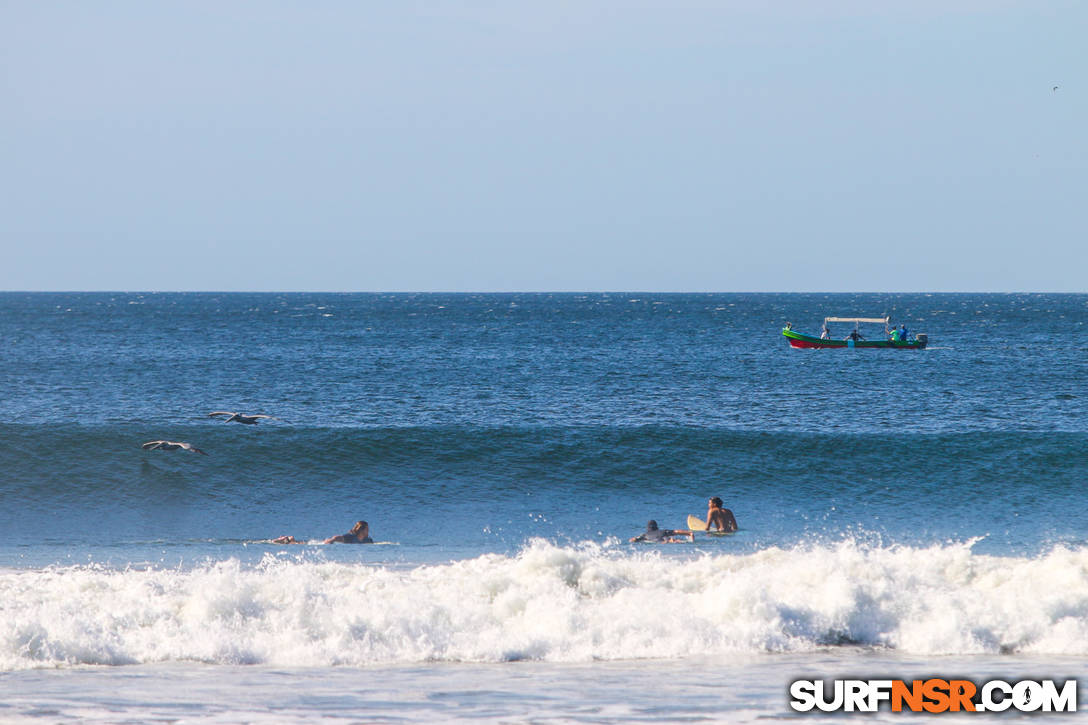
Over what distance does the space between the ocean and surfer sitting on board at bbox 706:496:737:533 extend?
33.8 inches

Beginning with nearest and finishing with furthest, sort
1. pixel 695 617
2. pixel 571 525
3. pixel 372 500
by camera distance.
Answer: pixel 695 617, pixel 571 525, pixel 372 500

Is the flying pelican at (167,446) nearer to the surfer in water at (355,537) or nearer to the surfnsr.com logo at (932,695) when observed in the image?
the surfer in water at (355,537)

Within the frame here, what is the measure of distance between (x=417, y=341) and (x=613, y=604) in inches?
2957

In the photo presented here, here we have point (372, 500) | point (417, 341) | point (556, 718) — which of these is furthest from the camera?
point (417, 341)

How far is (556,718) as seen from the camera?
32.0 feet

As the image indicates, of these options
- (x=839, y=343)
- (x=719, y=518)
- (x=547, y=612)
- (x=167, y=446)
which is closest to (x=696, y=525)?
(x=719, y=518)

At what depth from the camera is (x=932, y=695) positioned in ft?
35.0

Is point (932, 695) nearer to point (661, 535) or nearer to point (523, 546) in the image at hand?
point (661, 535)

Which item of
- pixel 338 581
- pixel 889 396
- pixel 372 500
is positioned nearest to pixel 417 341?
pixel 889 396

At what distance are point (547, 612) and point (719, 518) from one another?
8.02 meters

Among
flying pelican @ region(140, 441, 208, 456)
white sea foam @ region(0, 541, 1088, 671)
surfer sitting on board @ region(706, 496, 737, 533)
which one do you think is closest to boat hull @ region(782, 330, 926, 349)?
surfer sitting on board @ region(706, 496, 737, 533)

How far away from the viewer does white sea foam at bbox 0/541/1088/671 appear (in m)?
12.4

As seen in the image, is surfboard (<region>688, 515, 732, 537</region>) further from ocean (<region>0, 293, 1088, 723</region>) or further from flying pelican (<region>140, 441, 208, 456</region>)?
flying pelican (<region>140, 441, 208, 456</region>)

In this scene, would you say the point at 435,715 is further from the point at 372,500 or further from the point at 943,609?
the point at 372,500
